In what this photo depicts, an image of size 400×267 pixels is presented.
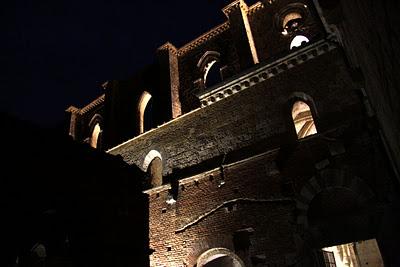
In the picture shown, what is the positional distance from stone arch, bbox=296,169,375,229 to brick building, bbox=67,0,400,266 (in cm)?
3

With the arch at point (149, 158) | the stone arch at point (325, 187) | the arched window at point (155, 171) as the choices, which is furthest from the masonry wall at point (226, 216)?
the arch at point (149, 158)

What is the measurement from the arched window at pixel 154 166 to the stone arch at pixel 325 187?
19.5ft

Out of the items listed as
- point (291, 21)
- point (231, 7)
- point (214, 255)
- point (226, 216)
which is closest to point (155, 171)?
point (226, 216)

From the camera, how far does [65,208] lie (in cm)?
775

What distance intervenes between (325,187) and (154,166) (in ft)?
23.3

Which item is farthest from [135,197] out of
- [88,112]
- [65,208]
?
[88,112]

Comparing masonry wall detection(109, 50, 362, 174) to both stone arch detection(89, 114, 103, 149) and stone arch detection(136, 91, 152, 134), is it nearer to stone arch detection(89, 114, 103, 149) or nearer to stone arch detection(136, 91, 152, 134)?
stone arch detection(136, 91, 152, 134)

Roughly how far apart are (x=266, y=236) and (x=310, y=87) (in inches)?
186

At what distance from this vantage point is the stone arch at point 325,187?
306 inches

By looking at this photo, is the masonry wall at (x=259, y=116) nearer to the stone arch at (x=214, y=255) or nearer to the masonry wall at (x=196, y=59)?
the masonry wall at (x=196, y=59)

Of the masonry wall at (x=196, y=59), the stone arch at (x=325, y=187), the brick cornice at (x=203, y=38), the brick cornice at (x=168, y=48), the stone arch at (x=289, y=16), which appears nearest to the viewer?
the stone arch at (x=325, y=187)

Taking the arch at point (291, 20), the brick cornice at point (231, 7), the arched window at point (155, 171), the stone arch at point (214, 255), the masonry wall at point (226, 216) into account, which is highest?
the brick cornice at point (231, 7)

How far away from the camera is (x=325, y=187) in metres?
8.28

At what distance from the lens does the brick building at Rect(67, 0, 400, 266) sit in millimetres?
7812
